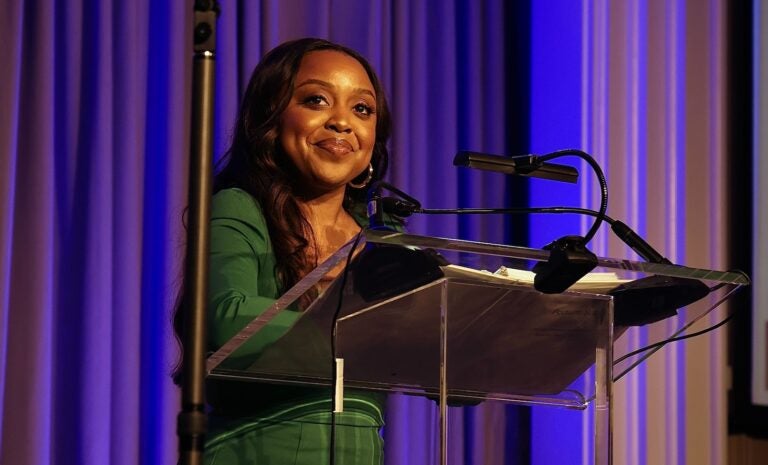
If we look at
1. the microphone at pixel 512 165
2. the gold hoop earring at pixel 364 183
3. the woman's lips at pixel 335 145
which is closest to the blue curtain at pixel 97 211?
the gold hoop earring at pixel 364 183

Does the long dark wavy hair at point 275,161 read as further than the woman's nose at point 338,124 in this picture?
No

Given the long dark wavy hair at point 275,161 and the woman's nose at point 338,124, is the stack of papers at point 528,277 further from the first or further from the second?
the woman's nose at point 338,124

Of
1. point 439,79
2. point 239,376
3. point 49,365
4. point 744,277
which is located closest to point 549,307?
point 744,277

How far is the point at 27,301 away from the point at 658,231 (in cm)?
203

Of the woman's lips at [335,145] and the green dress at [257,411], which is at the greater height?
the woman's lips at [335,145]

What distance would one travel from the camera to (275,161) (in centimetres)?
198

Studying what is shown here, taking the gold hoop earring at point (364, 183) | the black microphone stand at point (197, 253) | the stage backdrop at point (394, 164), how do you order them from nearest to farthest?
1. the black microphone stand at point (197, 253)
2. the gold hoop earring at point (364, 183)
3. the stage backdrop at point (394, 164)

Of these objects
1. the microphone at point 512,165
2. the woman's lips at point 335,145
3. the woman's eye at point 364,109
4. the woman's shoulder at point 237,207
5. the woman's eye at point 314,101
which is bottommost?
the woman's shoulder at point 237,207

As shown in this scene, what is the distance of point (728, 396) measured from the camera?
3551 mm

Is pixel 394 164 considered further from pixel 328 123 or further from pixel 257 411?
pixel 257 411

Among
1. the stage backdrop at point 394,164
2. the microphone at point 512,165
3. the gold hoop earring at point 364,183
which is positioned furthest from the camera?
the stage backdrop at point 394,164

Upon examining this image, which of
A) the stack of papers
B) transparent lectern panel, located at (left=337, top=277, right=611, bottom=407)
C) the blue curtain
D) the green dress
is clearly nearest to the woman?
the green dress

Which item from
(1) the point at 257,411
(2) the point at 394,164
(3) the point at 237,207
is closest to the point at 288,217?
(3) the point at 237,207

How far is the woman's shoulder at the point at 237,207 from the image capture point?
1.71 m
